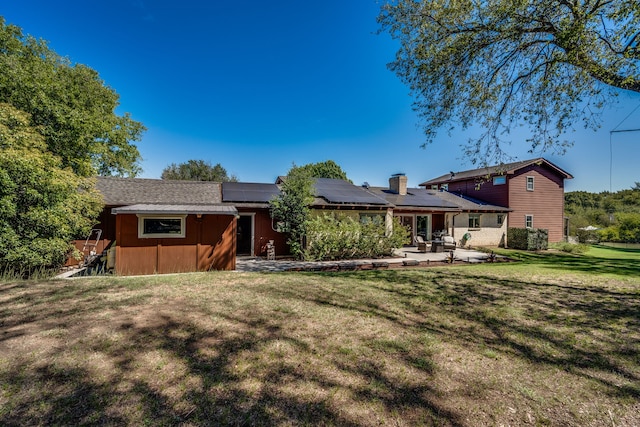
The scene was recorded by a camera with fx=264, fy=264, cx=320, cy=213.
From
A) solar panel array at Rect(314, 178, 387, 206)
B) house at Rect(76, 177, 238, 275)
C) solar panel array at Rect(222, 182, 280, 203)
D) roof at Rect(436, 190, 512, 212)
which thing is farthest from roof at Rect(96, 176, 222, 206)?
roof at Rect(436, 190, 512, 212)

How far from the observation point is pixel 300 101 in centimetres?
1911

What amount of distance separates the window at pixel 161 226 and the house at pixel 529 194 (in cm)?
1957

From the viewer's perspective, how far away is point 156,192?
1296cm

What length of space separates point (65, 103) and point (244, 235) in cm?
1077

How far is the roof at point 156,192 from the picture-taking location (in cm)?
1173

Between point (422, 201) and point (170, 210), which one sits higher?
point (422, 201)

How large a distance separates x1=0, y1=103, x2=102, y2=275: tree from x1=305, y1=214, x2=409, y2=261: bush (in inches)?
341

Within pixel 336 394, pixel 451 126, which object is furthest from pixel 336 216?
pixel 336 394

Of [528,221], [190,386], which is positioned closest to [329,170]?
[528,221]

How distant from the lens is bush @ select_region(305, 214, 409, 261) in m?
12.0

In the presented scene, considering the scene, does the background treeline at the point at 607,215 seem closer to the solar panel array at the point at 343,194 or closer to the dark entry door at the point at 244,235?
the solar panel array at the point at 343,194

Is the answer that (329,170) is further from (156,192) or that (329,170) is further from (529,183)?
(156,192)

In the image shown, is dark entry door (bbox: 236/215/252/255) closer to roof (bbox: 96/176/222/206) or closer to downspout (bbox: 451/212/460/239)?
roof (bbox: 96/176/222/206)

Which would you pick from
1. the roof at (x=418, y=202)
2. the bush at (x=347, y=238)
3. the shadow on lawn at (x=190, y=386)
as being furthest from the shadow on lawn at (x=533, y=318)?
the roof at (x=418, y=202)
